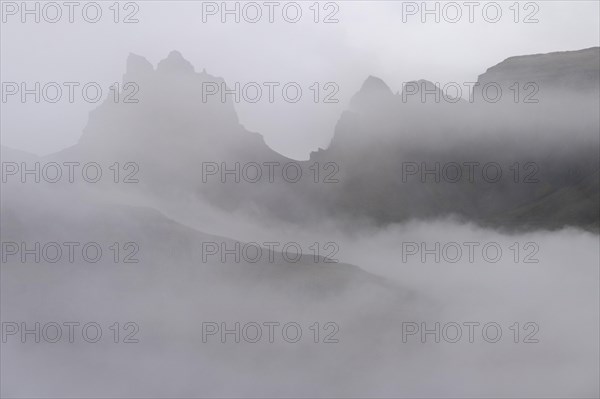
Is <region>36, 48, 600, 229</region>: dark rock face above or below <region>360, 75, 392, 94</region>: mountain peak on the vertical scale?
below

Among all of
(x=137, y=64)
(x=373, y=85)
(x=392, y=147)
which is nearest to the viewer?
(x=373, y=85)

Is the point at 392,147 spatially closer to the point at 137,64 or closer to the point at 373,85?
the point at 373,85

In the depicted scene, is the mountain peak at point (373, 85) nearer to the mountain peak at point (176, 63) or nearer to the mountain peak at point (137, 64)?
the mountain peak at point (176, 63)

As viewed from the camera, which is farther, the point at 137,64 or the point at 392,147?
the point at 392,147

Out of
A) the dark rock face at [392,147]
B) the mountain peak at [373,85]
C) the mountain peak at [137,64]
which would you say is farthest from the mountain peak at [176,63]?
the mountain peak at [373,85]

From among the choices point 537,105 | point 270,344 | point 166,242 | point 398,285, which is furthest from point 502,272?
point 166,242

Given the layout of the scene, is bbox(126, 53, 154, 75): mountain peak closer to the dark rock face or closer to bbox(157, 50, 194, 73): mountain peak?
the dark rock face

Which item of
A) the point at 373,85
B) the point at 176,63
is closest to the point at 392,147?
the point at 373,85

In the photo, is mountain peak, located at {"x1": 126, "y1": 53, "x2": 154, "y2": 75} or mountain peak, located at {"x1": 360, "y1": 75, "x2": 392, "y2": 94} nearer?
mountain peak, located at {"x1": 360, "y1": 75, "x2": 392, "y2": 94}

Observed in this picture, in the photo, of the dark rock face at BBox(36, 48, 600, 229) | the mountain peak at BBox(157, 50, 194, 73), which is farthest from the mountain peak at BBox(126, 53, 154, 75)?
the mountain peak at BBox(157, 50, 194, 73)

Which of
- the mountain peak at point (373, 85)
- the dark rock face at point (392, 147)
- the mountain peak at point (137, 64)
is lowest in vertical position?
the dark rock face at point (392, 147)

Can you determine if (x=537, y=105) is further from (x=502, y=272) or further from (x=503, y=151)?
(x=502, y=272)
